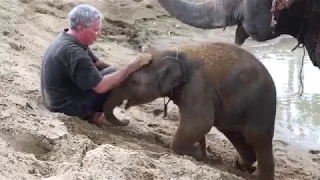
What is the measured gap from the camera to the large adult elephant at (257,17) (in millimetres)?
5824

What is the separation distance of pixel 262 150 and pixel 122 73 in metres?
1.22

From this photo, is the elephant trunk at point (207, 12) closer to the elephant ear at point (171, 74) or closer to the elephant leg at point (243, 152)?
the elephant ear at point (171, 74)

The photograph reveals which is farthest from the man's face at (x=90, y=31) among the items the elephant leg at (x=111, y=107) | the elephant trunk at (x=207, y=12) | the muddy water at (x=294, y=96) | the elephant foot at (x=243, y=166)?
the muddy water at (x=294, y=96)

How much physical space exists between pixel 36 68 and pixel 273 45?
5.67 meters

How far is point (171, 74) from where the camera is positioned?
18.0 feet

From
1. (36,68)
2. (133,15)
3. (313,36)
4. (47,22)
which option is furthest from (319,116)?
(133,15)

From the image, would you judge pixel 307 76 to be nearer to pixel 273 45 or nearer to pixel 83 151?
pixel 273 45

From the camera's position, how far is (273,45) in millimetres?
12070

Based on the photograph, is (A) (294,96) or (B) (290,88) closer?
(A) (294,96)

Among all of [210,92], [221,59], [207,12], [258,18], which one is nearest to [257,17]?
[258,18]

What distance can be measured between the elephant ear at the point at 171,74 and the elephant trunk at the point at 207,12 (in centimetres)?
60

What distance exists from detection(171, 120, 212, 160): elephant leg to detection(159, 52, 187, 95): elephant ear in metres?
0.28

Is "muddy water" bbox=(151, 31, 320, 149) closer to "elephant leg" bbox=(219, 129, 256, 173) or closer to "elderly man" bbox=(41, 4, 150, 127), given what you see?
"elephant leg" bbox=(219, 129, 256, 173)

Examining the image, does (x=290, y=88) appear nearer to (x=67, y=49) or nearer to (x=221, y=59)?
(x=221, y=59)
